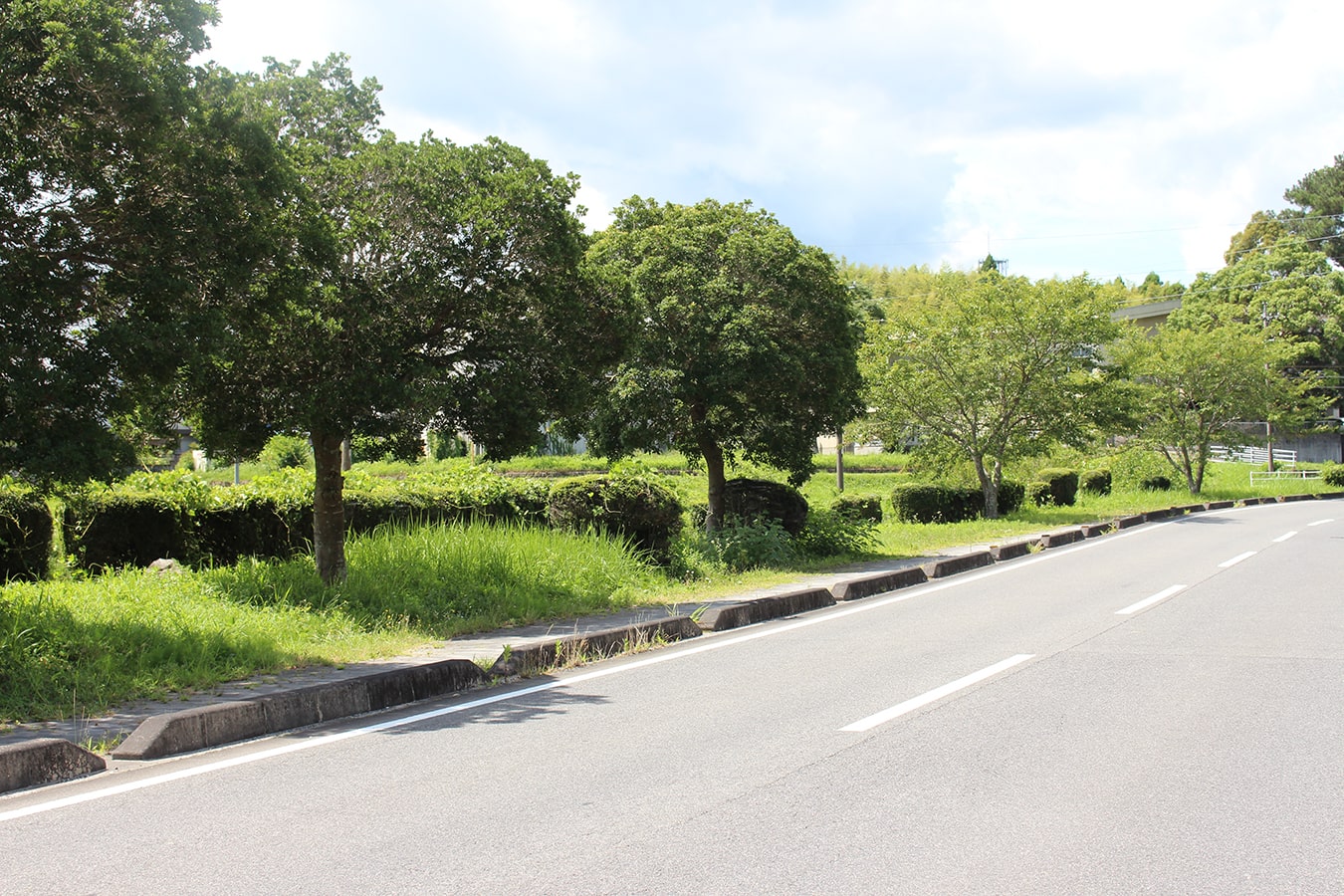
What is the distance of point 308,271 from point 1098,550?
15114 mm

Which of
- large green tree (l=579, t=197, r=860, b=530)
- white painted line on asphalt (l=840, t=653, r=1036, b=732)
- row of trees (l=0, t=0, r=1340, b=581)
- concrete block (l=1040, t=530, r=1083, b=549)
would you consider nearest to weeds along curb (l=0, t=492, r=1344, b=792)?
row of trees (l=0, t=0, r=1340, b=581)

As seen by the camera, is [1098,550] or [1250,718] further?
[1098,550]

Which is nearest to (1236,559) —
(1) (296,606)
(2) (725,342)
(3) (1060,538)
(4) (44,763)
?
(3) (1060,538)

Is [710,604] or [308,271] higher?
[308,271]

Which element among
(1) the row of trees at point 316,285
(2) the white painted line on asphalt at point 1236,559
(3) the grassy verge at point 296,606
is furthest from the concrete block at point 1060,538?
(3) the grassy verge at point 296,606

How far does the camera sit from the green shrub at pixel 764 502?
17.1 m

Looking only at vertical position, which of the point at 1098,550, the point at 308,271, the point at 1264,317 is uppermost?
the point at 1264,317

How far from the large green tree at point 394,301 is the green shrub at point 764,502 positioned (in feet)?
21.6

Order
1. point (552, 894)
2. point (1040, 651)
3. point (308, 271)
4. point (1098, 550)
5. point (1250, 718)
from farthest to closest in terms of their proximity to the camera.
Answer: point (1098, 550), point (308, 271), point (1040, 651), point (1250, 718), point (552, 894)

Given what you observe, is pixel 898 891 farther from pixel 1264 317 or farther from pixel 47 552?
pixel 1264 317

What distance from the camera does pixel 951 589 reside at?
1370 cm

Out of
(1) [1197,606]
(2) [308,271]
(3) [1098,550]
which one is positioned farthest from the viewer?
(3) [1098,550]

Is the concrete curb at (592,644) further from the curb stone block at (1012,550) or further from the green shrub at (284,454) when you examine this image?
the green shrub at (284,454)

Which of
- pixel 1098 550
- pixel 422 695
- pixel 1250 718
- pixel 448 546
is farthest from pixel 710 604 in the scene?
pixel 1098 550
